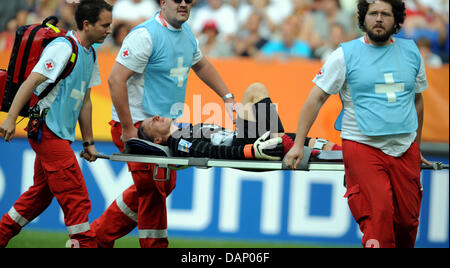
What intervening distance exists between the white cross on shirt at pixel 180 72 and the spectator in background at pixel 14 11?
4.20 metres

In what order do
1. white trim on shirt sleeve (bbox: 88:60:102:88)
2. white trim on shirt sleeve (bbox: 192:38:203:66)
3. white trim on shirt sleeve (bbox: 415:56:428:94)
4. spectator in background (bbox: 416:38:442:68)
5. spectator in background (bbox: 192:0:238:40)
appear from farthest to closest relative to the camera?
spectator in background (bbox: 192:0:238:40) < spectator in background (bbox: 416:38:442:68) < white trim on shirt sleeve (bbox: 192:38:203:66) < white trim on shirt sleeve (bbox: 88:60:102:88) < white trim on shirt sleeve (bbox: 415:56:428:94)

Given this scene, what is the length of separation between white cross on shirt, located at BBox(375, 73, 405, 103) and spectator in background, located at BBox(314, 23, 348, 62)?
363 cm

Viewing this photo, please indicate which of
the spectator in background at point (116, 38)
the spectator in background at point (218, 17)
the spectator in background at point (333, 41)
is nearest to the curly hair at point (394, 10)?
the spectator in background at point (333, 41)

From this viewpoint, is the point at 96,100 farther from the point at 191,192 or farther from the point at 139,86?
the point at 139,86

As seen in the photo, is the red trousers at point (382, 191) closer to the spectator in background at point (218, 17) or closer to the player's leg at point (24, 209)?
the player's leg at point (24, 209)

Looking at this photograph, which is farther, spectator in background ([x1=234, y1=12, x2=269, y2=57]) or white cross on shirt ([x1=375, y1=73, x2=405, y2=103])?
spectator in background ([x1=234, y1=12, x2=269, y2=57])

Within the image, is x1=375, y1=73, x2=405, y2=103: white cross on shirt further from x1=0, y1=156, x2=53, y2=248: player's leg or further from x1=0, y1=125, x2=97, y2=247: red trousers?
x1=0, y1=156, x2=53, y2=248: player's leg

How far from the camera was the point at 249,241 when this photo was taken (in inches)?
303

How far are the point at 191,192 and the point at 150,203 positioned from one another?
6.30 feet

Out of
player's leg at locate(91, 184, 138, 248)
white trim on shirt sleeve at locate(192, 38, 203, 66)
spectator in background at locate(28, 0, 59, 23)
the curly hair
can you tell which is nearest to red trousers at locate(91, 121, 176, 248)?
player's leg at locate(91, 184, 138, 248)

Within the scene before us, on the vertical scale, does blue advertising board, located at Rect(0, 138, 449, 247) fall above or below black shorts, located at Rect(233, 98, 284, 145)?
below

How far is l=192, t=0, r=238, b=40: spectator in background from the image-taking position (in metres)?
9.34

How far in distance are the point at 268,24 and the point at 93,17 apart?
162 inches

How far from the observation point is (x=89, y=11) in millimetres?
5566
